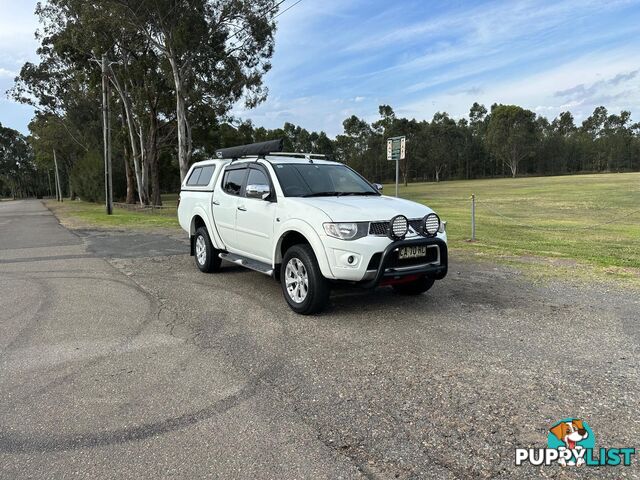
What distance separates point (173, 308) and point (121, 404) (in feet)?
8.63

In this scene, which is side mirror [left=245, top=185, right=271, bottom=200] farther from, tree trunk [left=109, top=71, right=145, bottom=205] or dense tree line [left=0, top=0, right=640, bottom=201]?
tree trunk [left=109, top=71, right=145, bottom=205]

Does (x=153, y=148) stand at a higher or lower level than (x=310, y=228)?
higher

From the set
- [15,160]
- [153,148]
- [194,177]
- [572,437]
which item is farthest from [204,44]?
[15,160]

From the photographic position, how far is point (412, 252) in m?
5.38

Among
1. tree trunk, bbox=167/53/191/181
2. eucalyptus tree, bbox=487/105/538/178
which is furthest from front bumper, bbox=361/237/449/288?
eucalyptus tree, bbox=487/105/538/178

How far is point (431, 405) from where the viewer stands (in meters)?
3.37

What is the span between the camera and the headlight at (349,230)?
5147mm

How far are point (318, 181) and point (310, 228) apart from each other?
1391mm

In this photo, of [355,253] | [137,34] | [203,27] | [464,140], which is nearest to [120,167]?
[137,34]

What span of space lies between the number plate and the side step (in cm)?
186

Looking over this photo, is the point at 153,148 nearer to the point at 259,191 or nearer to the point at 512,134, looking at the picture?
the point at 259,191

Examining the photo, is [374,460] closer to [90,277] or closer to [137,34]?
[90,277]

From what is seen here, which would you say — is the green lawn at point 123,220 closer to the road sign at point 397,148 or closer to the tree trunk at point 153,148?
the tree trunk at point 153,148

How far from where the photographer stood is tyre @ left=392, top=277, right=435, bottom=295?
625 centimetres
